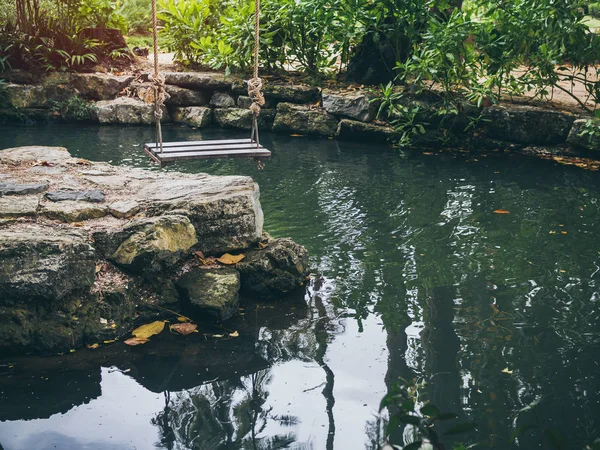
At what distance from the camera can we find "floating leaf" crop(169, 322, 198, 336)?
4.32 metres

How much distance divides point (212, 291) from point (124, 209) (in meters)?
0.93

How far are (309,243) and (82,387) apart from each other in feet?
9.10

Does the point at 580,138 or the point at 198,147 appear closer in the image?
the point at 198,147

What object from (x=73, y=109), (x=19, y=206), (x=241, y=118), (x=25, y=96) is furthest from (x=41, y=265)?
(x=25, y=96)

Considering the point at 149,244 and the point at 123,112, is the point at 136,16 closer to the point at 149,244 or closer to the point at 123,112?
the point at 123,112

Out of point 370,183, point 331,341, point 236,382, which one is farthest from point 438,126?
point 236,382

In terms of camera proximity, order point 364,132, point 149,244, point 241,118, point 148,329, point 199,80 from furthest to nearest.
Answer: point 199,80 < point 241,118 < point 364,132 < point 149,244 < point 148,329

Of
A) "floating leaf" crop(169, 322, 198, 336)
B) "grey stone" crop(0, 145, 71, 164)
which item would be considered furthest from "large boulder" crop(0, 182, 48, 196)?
"floating leaf" crop(169, 322, 198, 336)

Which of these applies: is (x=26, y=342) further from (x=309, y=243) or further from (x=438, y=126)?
(x=438, y=126)

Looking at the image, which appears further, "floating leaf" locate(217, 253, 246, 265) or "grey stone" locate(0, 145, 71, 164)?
"grey stone" locate(0, 145, 71, 164)

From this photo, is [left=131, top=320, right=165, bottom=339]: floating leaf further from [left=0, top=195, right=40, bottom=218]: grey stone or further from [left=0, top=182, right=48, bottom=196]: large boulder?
[left=0, top=182, right=48, bottom=196]: large boulder

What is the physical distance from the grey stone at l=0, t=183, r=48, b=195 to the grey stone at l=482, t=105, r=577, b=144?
7114mm

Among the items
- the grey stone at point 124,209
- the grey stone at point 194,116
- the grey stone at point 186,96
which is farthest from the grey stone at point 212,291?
the grey stone at point 186,96

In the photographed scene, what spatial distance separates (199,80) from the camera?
12203 mm
